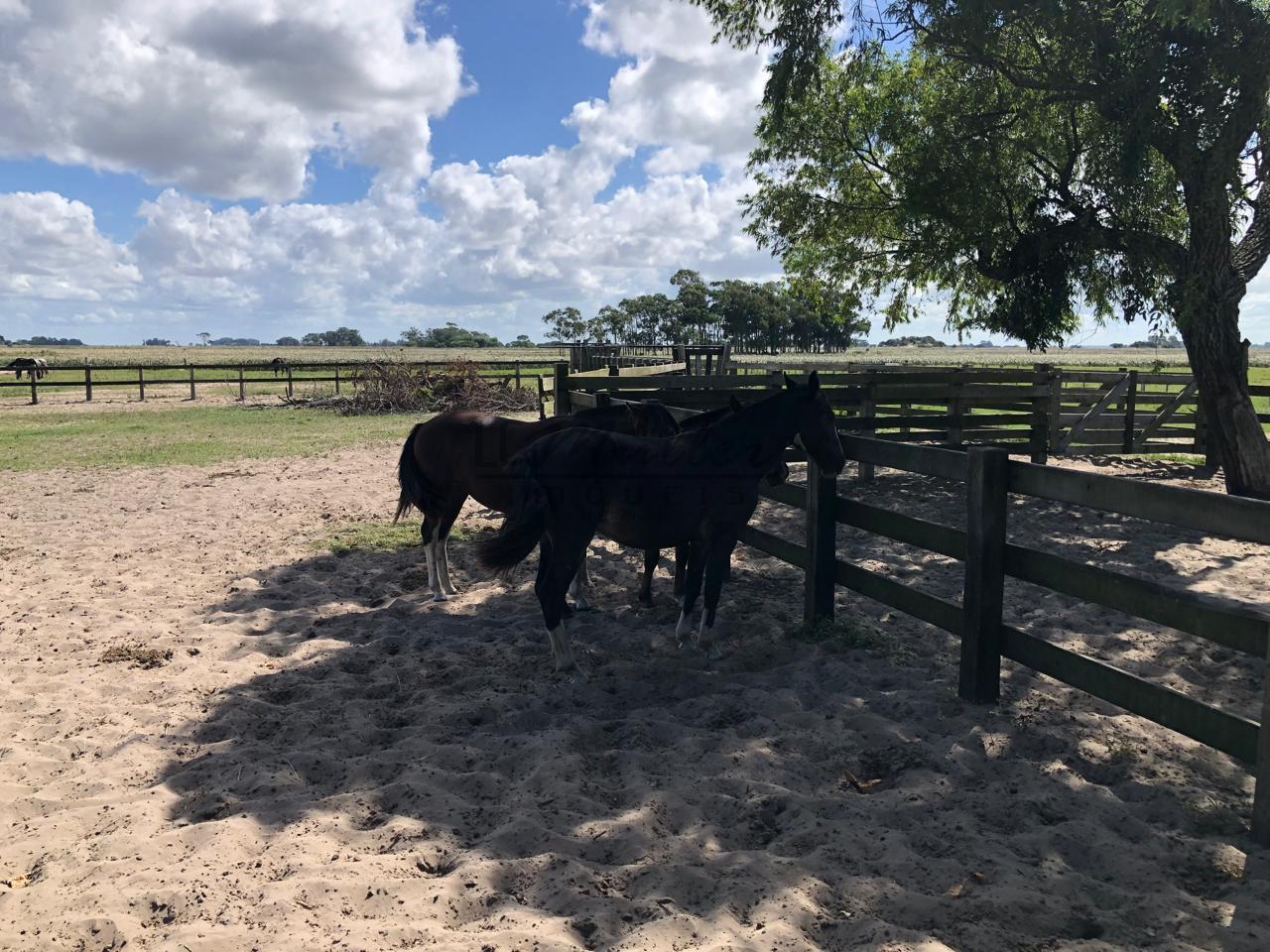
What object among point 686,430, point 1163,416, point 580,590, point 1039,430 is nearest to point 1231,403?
point 1039,430

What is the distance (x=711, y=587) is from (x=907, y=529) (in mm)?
1296

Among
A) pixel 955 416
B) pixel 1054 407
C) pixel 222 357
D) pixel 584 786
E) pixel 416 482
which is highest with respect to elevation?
pixel 222 357

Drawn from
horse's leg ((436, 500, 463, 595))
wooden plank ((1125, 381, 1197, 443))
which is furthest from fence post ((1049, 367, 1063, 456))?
horse's leg ((436, 500, 463, 595))

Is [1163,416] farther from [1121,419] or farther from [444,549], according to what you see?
[444,549]

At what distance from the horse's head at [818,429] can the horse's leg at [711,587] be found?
2.64 feet

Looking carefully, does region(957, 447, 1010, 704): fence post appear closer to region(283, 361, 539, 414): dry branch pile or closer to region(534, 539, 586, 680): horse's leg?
region(534, 539, 586, 680): horse's leg

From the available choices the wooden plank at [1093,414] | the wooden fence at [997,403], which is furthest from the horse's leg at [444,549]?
the wooden plank at [1093,414]

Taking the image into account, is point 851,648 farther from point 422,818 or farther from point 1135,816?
point 422,818

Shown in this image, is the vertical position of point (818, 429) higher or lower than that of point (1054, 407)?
lower

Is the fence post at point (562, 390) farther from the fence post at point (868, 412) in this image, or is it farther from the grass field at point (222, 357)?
the grass field at point (222, 357)

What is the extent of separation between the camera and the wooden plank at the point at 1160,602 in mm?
3084

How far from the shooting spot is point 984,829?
122 inches

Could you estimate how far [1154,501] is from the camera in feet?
11.0

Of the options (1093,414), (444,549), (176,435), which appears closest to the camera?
(444,549)
